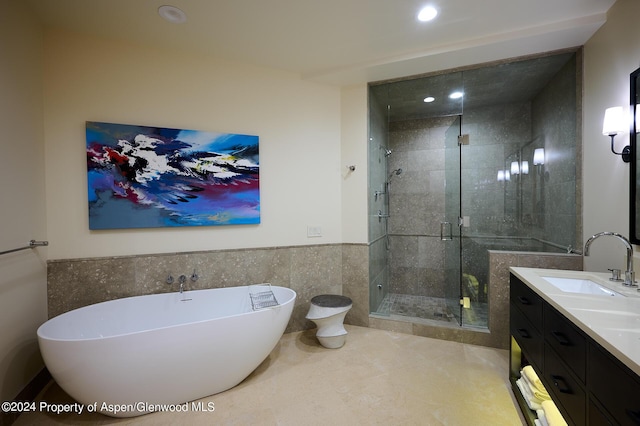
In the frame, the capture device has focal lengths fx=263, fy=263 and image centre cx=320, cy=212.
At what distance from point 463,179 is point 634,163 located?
65.9 inches

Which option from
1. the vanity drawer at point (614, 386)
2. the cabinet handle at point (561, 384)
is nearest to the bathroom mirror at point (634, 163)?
the cabinet handle at point (561, 384)

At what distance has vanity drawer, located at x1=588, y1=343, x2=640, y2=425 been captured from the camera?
0.79 meters

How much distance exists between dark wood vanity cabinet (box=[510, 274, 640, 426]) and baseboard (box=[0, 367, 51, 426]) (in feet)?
9.96

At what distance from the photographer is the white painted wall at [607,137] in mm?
1775

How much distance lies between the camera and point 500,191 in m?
3.23

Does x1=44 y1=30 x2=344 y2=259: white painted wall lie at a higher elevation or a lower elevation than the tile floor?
higher

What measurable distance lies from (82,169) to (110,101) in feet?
2.05

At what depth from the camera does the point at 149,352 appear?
5.27 ft

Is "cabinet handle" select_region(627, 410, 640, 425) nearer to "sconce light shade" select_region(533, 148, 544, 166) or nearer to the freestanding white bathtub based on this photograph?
the freestanding white bathtub

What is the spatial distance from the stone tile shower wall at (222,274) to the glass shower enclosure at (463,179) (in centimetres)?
34

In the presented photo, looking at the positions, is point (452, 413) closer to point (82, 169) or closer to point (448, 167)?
point (448, 167)

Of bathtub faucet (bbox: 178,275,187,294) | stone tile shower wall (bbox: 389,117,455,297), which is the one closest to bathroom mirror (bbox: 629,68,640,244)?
stone tile shower wall (bbox: 389,117,455,297)

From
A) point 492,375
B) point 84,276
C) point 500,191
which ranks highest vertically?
point 500,191

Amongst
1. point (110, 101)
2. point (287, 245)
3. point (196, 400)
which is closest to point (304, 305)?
point (287, 245)
